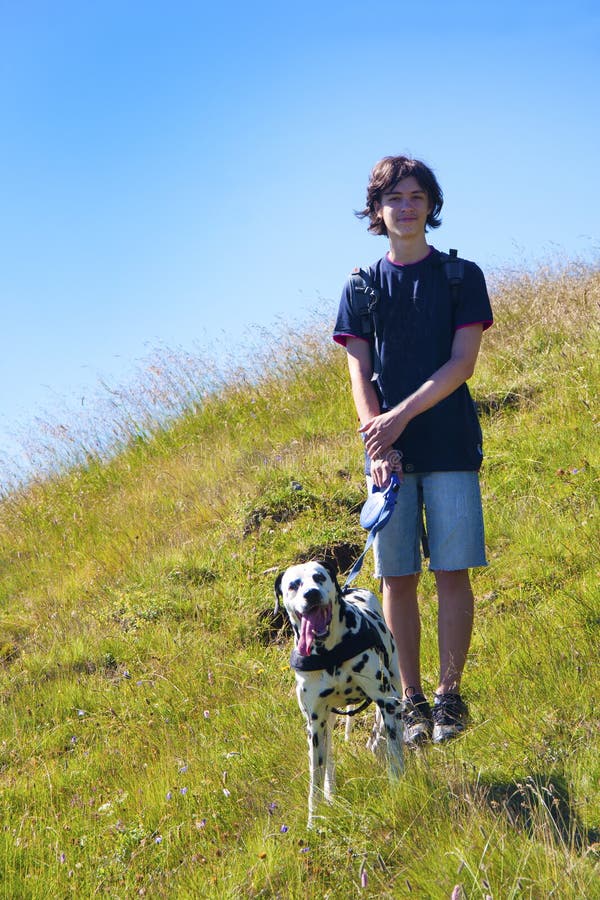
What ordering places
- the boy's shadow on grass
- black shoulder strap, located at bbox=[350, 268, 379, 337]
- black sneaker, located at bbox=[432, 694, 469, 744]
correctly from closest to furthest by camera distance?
the boy's shadow on grass
black sneaker, located at bbox=[432, 694, 469, 744]
black shoulder strap, located at bbox=[350, 268, 379, 337]

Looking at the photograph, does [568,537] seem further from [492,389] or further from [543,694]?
[492,389]

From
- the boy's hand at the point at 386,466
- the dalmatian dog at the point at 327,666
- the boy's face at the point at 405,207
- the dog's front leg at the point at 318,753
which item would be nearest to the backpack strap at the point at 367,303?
the boy's face at the point at 405,207

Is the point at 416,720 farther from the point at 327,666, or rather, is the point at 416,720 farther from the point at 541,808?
the point at 541,808

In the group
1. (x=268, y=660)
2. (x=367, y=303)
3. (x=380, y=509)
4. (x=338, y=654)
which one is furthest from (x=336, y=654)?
(x=268, y=660)

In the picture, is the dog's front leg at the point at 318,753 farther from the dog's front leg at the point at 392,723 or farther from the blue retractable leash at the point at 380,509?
the blue retractable leash at the point at 380,509

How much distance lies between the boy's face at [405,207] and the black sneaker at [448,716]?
6.93 feet

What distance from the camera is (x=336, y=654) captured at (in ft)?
11.9

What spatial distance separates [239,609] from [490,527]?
6.01ft

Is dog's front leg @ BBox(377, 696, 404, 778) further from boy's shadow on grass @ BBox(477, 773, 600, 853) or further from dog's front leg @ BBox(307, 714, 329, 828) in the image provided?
boy's shadow on grass @ BBox(477, 773, 600, 853)

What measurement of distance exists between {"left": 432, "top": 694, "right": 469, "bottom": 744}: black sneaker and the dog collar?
0.61m

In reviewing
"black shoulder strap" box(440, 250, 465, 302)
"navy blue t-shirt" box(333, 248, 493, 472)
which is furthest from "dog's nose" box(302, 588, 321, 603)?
"black shoulder strap" box(440, 250, 465, 302)

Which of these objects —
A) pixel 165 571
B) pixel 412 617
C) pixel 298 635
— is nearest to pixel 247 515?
pixel 165 571

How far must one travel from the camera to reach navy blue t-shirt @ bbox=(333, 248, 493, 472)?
4.20 meters

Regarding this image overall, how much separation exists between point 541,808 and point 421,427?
1.75 m
